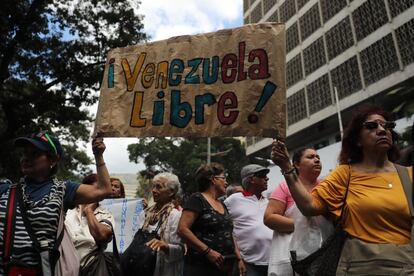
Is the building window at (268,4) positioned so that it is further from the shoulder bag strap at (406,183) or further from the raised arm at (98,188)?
the shoulder bag strap at (406,183)

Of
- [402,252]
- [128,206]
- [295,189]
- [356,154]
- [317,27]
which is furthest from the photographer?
[317,27]

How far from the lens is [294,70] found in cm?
2884

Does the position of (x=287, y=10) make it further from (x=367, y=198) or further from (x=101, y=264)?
(x=367, y=198)

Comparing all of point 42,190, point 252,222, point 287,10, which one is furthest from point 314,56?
point 42,190

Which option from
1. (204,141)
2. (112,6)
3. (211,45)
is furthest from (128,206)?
(204,141)

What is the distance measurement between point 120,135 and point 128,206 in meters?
1.43

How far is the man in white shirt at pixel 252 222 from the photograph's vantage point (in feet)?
12.3

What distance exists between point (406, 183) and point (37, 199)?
2010mm

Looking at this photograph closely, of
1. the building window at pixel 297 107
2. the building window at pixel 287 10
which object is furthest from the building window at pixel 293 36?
the building window at pixel 297 107

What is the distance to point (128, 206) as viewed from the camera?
450cm

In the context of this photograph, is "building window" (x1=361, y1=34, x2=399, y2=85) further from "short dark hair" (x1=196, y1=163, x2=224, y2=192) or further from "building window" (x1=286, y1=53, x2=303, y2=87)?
"short dark hair" (x1=196, y1=163, x2=224, y2=192)

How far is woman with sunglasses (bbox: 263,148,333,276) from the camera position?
2346mm

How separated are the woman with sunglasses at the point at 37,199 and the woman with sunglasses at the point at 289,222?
117cm

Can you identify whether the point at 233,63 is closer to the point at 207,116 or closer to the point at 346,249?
the point at 207,116
